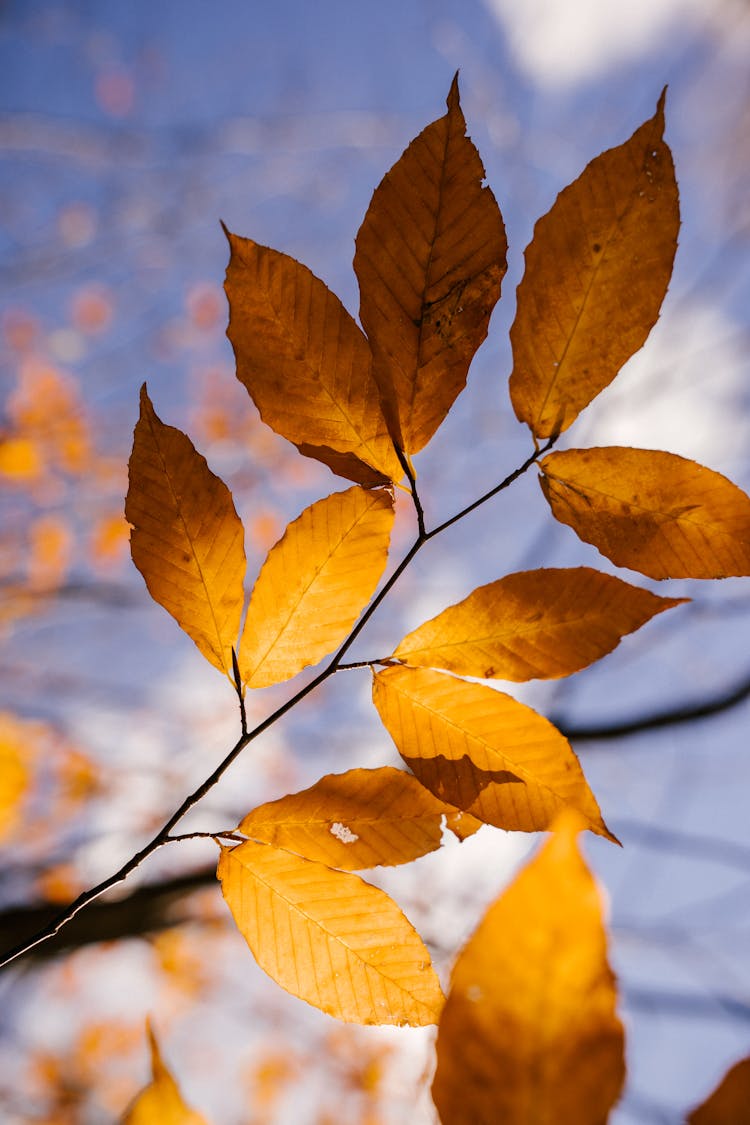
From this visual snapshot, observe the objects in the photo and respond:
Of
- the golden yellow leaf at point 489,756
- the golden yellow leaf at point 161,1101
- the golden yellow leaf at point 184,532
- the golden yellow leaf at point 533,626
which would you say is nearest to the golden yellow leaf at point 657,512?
the golden yellow leaf at point 533,626

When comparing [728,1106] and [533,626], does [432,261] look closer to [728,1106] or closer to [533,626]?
[533,626]

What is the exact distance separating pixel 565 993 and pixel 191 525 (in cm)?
38

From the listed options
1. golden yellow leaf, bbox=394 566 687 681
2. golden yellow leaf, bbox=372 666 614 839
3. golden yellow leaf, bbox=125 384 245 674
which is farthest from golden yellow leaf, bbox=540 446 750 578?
golden yellow leaf, bbox=125 384 245 674

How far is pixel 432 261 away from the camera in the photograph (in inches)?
18.0

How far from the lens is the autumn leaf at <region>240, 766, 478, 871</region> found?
0.54m

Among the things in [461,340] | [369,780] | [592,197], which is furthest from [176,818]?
[592,197]

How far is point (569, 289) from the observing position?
18.0 inches

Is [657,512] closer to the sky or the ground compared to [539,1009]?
closer to the sky

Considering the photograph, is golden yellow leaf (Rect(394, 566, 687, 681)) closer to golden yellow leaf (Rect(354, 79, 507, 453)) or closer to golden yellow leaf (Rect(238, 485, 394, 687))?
golden yellow leaf (Rect(238, 485, 394, 687))

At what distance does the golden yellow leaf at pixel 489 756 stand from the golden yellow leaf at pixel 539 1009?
0.64 feet

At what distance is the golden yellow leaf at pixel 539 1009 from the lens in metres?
0.26

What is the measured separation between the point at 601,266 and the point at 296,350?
Result: 215 millimetres

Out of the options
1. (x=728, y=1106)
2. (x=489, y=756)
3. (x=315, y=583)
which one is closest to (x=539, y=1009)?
(x=728, y=1106)

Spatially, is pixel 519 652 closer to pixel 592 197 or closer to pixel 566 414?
pixel 566 414
